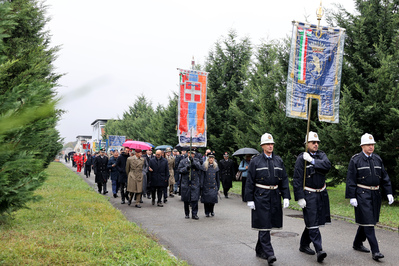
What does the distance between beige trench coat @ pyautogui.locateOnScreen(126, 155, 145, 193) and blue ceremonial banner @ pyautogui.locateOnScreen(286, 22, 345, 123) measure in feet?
23.3

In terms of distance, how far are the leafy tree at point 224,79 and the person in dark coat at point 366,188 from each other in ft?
72.6

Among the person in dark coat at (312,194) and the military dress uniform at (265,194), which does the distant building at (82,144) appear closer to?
the military dress uniform at (265,194)

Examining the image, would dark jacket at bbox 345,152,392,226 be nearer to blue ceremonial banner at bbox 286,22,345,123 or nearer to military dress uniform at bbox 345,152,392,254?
military dress uniform at bbox 345,152,392,254

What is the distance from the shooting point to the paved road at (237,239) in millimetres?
6754

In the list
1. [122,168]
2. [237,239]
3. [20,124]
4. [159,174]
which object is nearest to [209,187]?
[159,174]

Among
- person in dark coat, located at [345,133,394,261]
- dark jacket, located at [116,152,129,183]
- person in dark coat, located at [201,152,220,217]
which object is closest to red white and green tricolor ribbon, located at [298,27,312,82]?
person in dark coat, located at [345,133,394,261]

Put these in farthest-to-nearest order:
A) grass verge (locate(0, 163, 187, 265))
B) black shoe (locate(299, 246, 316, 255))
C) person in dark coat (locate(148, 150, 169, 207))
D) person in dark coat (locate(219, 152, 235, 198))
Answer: person in dark coat (locate(219, 152, 235, 198)) → person in dark coat (locate(148, 150, 169, 207)) → black shoe (locate(299, 246, 316, 255)) → grass verge (locate(0, 163, 187, 265))

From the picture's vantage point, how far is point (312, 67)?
346 inches

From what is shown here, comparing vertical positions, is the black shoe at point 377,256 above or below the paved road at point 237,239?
above

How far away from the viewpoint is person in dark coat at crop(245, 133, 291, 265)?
6598mm

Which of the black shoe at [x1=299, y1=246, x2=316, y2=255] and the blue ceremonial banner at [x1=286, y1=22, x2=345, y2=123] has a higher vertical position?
the blue ceremonial banner at [x1=286, y1=22, x2=345, y2=123]

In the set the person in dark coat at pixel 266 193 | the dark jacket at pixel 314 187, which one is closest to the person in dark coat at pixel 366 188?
the dark jacket at pixel 314 187

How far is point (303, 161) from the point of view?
714 centimetres

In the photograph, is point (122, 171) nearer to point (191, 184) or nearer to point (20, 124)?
point (191, 184)
